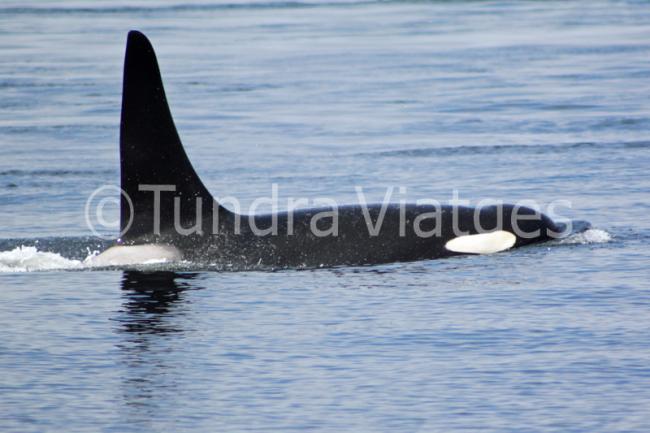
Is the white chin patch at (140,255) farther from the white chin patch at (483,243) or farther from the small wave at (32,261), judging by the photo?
the white chin patch at (483,243)

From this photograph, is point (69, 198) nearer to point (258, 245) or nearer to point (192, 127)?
point (258, 245)

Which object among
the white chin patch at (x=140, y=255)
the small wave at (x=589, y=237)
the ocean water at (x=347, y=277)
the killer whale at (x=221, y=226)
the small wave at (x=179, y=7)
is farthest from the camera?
the small wave at (x=179, y=7)

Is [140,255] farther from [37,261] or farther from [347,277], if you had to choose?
[347,277]

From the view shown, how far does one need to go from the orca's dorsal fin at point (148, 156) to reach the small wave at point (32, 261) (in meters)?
0.61

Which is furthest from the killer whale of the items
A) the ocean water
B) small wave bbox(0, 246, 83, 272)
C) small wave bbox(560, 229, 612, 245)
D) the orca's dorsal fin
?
small wave bbox(560, 229, 612, 245)

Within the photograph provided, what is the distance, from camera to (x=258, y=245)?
11.2 metres

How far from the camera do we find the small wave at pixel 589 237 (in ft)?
39.4

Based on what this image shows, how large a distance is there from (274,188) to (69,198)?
2050mm

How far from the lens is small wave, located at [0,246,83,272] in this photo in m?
11.6

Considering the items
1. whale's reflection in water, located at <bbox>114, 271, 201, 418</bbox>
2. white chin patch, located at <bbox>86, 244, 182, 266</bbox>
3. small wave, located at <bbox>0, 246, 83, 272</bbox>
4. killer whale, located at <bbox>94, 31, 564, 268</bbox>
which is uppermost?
killer whale, located at <bbox>94, 31, 564, 268</bbox>

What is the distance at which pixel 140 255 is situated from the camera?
11.3 m

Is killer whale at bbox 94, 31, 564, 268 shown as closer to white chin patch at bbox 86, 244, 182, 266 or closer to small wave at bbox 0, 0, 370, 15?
white chin patch at bbox 86, 244, 182, 266

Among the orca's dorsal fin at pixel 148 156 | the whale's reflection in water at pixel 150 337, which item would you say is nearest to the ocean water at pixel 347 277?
the whale's reflection in water at pixel 150 337

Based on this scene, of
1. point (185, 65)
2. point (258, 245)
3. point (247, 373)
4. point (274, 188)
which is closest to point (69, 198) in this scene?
point (274, 188)
